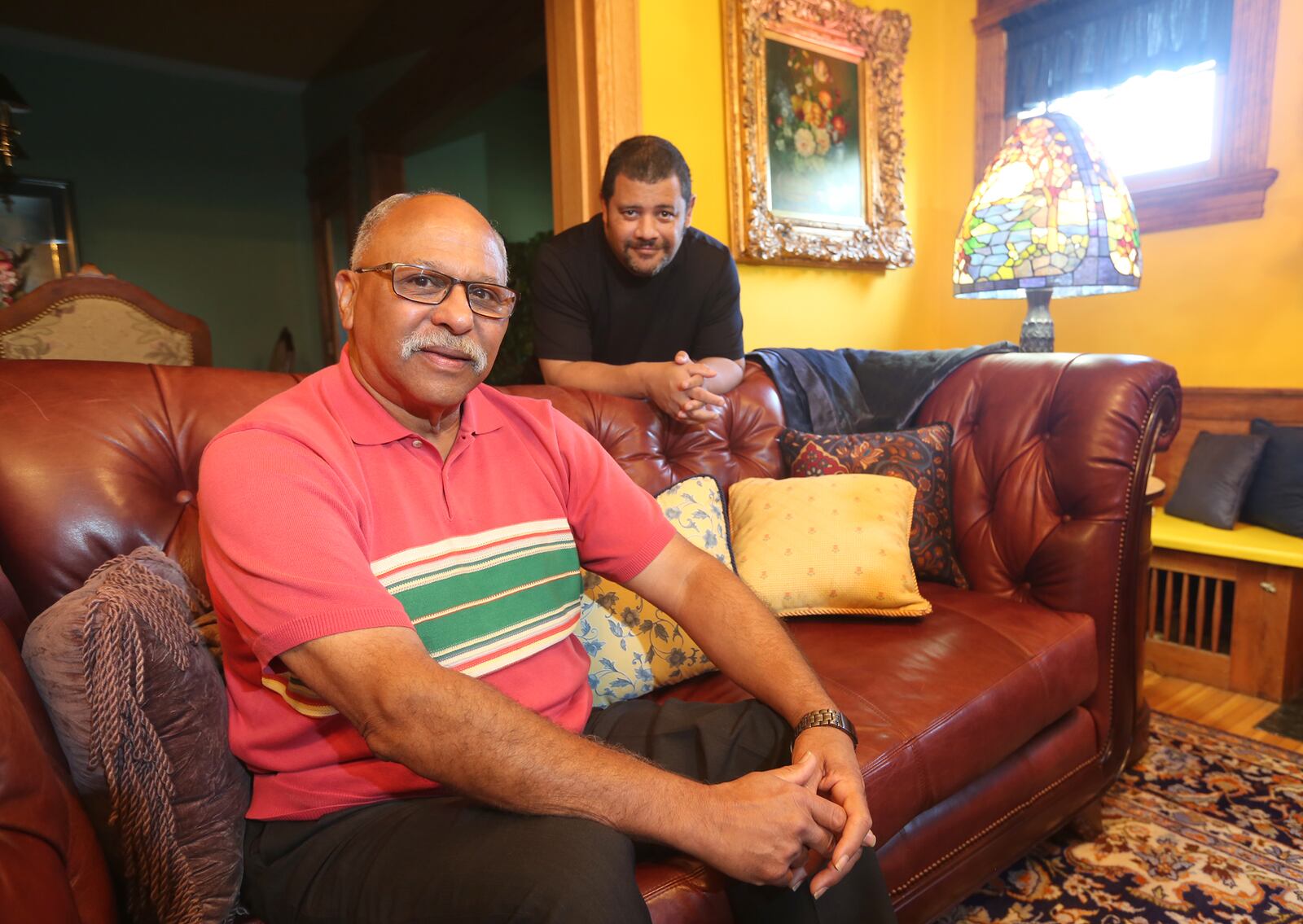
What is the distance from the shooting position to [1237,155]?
2.56 metres

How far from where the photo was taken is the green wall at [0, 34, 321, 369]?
4883mm

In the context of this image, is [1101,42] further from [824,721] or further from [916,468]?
[824,721]

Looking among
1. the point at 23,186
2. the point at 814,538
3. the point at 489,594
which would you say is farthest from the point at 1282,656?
the point at 23,186

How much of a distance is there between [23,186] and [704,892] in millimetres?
5937

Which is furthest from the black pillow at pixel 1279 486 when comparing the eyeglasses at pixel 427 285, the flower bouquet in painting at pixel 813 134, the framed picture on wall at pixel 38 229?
the framed picture on wall at pixel 38 229

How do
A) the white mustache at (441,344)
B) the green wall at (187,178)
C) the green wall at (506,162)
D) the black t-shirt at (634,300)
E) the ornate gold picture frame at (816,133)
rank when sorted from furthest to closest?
1. the green wall at (506,162)
2. the green wall at (187,178)
3. the ornate gold picture frame at (816,133)
4. the black t-shirt at (634,300)
5. the white mustache at (441,344)

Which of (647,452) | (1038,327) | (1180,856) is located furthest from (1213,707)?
(647,452)

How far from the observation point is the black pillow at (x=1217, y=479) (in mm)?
2338

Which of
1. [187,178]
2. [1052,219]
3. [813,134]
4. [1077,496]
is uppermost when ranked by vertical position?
[187,178]

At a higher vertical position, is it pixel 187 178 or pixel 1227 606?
pixel 187 178

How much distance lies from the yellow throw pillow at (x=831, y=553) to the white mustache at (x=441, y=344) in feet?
2.46

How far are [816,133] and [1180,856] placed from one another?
2.42 meters

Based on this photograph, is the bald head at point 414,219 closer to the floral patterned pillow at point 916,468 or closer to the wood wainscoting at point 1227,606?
the floral patterned pillow at point 916,468

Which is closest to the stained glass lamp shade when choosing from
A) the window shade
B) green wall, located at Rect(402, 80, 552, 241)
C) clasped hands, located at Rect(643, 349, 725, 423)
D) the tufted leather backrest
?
the tufted leather backrest
